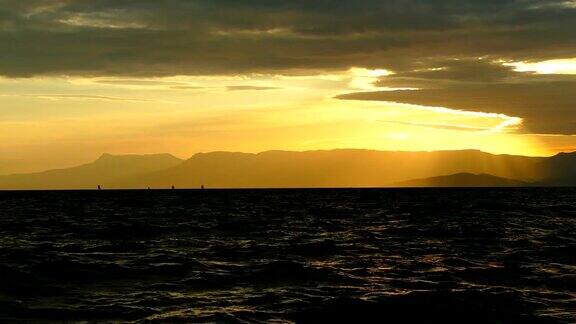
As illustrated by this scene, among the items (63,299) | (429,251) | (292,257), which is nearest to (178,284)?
(63,299)

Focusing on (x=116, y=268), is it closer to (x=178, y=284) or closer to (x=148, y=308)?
(x=178, y=284)

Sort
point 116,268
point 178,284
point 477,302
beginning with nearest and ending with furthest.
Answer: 1. point 477,302
2. point 178,284
3. point 116,268

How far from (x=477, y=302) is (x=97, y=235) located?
3331cm

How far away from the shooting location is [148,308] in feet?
62.1

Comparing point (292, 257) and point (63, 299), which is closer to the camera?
point (63, 299)

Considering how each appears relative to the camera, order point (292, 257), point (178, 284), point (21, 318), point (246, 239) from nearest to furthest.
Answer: point (21, 318) < point (178, 284) < point (292, 257) < point (246, 239)

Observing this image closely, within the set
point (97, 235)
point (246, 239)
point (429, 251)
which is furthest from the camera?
point (97, 235)

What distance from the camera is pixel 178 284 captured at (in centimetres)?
2355

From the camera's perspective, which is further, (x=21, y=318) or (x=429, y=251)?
(x=429, y=251)

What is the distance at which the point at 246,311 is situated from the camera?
1862 centimetres

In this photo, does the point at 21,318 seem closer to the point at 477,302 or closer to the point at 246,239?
the point at 477,302

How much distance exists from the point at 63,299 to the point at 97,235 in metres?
26.3

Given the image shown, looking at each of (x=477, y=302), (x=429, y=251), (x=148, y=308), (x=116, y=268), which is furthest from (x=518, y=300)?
(x=116, y=268)

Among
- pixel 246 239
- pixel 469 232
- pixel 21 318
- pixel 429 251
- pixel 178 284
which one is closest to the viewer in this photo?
pixel 21 318
